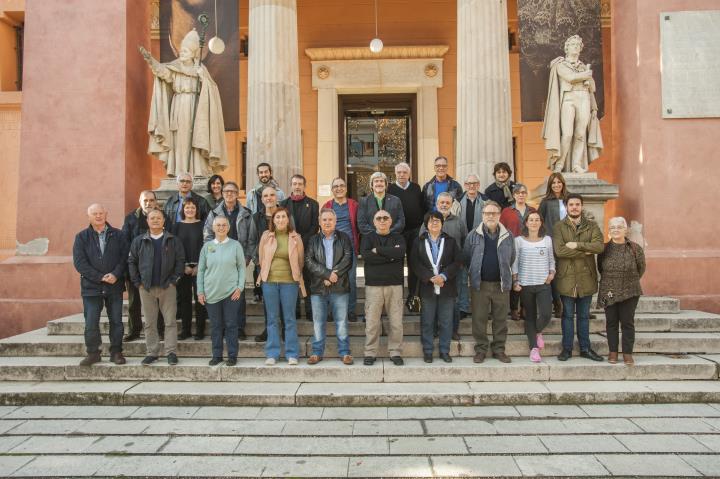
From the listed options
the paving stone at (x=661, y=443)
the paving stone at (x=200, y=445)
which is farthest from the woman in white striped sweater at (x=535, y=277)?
the paving stone at (x=200, y=445)

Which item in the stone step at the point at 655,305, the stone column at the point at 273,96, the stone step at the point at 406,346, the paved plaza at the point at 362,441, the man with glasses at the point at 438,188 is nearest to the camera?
the paved plaza at the point at 362,441

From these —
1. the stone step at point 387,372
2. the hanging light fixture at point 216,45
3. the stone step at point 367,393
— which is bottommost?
the stone step at point 367,393

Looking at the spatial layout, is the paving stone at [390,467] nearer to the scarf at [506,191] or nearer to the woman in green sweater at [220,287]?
the woman in green sweater at [220,287]

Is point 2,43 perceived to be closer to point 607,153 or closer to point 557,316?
point 557,316

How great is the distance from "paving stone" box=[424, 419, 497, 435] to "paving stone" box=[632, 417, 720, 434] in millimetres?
1273

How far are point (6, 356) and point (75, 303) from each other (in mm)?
2025

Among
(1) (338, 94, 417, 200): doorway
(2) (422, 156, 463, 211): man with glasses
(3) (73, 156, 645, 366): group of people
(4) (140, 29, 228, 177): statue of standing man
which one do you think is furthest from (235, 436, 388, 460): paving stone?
(1) (338, 94, 417, 200): doorway

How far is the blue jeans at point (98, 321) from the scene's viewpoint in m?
5.57

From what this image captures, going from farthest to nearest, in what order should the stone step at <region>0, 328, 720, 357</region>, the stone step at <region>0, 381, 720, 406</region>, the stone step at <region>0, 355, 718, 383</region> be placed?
1. the stone step at <region>0, 328, 720, 357</region>
2. the stone step at <region>0, 355, 718, 383</region>
3. the stone step at <region>0, 381, 720, 406</region>

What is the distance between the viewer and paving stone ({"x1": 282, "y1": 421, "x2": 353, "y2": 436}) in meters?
4.19

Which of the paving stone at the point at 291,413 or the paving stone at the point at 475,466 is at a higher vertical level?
the paving stone at the point at 291,413

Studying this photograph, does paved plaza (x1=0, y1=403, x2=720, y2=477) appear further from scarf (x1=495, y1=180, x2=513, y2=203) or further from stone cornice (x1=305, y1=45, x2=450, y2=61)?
stone cornice (x1=305, y1=45, x2=450, y2=61)

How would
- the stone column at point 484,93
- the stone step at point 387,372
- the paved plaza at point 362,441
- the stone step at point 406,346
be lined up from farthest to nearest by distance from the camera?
1. the stone column at point 484,93
2. the stone step at point 406,346
3. the stone step at point 387,372
4. the paved plaza at point 362,441

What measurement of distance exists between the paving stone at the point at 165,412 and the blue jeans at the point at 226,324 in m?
0.76
